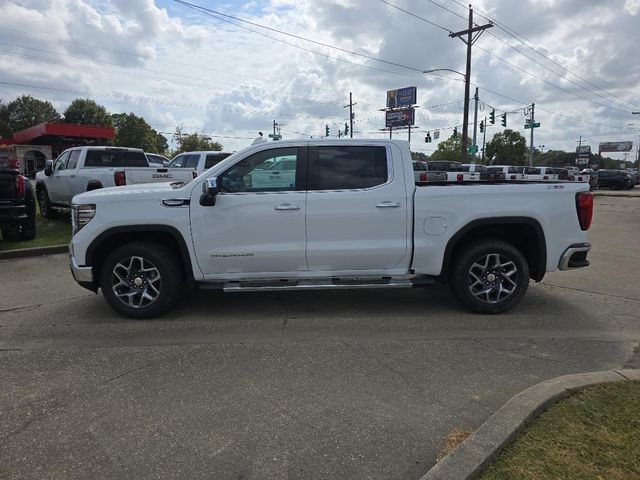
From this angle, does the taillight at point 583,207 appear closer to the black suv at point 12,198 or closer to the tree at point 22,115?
the black suv at point 12,198

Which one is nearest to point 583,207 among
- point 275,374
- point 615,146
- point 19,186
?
point 275,374

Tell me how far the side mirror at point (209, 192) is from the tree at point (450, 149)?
82379 millimetres

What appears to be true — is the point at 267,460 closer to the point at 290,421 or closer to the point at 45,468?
the point at 290,421

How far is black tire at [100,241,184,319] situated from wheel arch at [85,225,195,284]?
96 millimetres

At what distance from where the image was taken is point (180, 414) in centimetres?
349

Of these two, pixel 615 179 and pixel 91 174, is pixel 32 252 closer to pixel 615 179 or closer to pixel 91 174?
pixel 91 174

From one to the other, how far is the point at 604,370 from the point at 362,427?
2.21 m

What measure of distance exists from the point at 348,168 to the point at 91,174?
855 cm

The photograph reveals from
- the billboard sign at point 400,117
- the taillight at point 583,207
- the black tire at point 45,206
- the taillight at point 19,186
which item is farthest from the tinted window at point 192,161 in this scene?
the billboard sign at point 400,117

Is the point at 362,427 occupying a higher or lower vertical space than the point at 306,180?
lower

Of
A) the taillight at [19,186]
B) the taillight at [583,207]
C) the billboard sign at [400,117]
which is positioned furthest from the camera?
the billboard sign at [400,117]

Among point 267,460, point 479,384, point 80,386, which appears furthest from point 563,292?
point 80,386

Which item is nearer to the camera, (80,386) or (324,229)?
(80,386)

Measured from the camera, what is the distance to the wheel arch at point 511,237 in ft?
17.8
